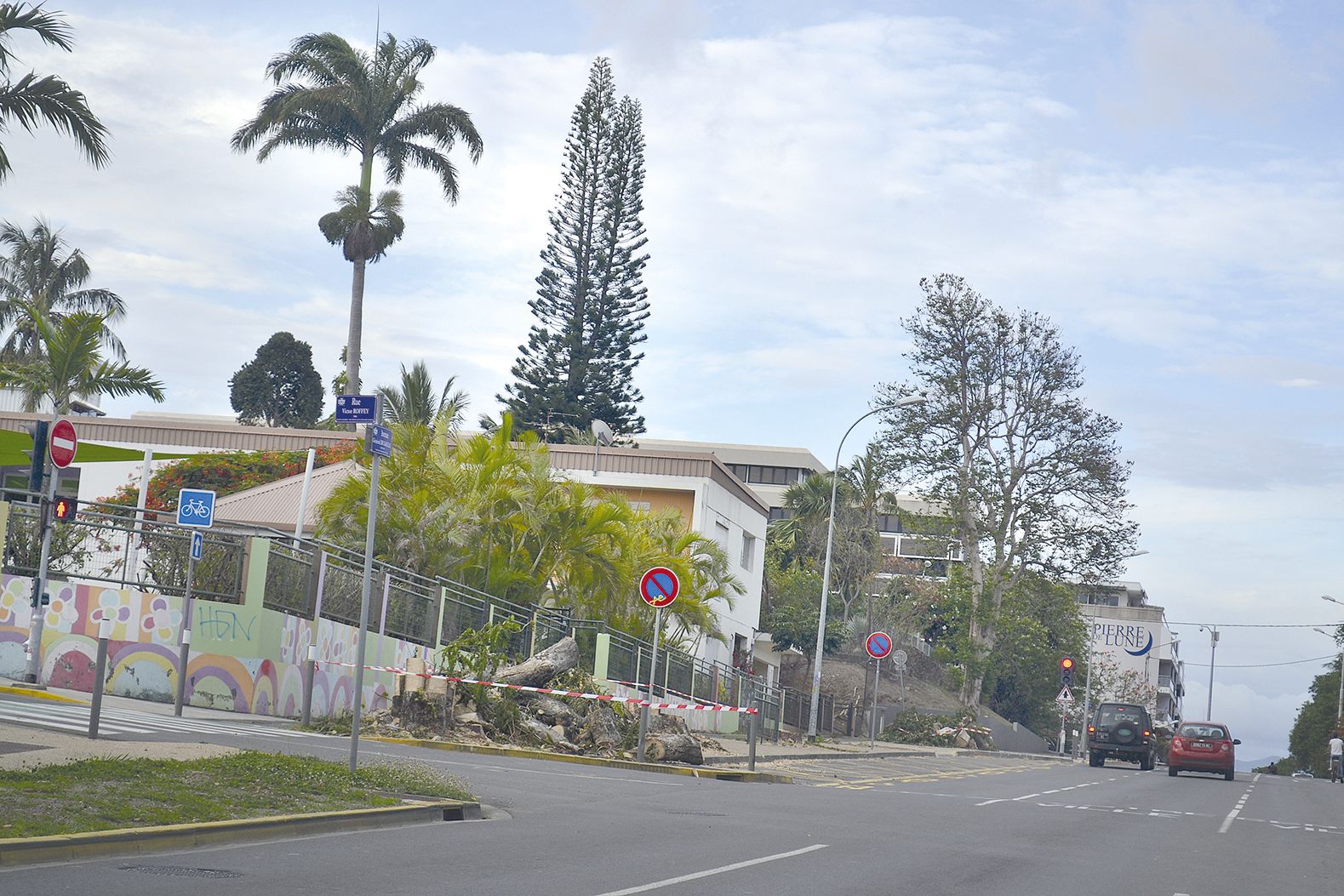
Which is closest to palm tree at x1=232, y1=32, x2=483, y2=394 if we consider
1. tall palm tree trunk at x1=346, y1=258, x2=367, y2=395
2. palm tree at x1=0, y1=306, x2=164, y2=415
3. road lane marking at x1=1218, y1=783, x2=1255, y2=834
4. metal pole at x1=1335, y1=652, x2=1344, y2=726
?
tall palm tree trunk at x1=346, y1=258, x2=367, y2=395

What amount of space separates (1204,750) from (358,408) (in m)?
28.9

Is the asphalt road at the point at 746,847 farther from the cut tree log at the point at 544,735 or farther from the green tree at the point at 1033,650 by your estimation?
the green tree at the point at 1033,650

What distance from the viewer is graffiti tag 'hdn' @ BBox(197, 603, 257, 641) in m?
21.1

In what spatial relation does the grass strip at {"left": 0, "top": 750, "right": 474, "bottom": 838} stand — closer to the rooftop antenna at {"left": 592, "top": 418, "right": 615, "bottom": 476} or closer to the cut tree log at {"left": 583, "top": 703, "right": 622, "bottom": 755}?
the cut tree log at {"left": 583, "top": 703, "right": 622, "bottom": 755}

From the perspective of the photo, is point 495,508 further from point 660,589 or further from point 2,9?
point 2,9

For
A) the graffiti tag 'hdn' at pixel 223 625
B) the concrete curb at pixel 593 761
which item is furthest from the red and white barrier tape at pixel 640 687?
the graffiti tag 'hdn' at pixel 223 625

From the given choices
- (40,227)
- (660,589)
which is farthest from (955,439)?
(40,227)

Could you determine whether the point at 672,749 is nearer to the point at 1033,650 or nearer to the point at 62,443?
the point at 62,443

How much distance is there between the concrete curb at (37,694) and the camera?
60.8 ft

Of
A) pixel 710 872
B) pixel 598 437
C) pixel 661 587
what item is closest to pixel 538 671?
pixel 661 587

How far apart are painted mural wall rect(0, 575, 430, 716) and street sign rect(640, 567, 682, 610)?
228 inches

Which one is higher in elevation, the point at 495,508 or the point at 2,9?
the point at 2,9

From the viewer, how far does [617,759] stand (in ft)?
68.0

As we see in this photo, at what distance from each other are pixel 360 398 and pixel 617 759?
9891mm
